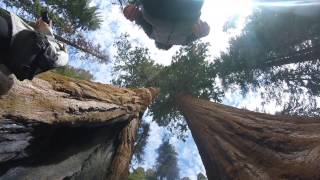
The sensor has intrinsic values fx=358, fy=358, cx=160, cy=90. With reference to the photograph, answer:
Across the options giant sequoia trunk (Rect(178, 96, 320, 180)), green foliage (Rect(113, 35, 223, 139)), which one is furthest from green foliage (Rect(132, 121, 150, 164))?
giant sequoia trunk (Rect(178, 96, 320, 180))

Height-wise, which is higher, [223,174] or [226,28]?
[226,28]

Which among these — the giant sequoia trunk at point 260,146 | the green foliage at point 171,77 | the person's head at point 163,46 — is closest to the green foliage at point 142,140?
the green foliage at point 171,77

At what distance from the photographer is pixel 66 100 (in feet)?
20.5

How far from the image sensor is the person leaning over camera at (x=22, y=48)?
3.61 meters

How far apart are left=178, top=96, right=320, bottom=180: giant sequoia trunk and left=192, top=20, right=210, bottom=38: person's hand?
2.58 metres

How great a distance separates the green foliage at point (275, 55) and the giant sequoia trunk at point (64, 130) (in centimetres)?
1121

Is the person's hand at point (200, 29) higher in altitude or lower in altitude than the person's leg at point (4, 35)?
higher

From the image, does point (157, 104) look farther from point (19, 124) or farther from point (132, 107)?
point (19, 124)

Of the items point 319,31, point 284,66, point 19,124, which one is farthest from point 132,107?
point 284,66

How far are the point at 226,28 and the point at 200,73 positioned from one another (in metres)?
3.15

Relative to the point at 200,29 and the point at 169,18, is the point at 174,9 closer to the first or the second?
the point at 169,18

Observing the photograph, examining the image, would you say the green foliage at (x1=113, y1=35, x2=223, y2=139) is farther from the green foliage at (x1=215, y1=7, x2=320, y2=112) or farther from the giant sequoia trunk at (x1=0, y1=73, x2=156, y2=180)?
the giant sequoia trunk at (x1=0, y1=73, x2=156, y2=180)

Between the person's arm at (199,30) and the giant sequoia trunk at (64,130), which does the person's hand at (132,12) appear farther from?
the giant sequoia trunk at (64,130)

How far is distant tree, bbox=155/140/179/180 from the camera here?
31.8 metres
